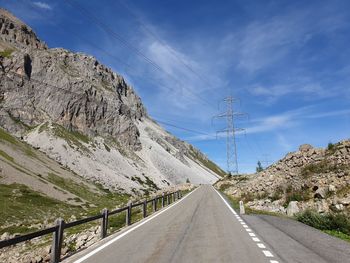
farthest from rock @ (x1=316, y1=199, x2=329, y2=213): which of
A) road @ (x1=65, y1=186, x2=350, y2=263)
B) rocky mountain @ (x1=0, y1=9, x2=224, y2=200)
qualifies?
rocky mountain @ (x1=0, y1=9, x2=224, y2=200)

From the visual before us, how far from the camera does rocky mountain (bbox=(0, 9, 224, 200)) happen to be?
118438 millimetres

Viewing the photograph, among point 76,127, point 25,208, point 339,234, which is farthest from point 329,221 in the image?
point 76,127

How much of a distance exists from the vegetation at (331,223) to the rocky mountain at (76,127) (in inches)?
3329

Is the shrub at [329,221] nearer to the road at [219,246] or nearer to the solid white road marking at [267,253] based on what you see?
the road at [219,246]

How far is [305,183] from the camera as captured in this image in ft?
95.8

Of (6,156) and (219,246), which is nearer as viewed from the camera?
(219,246)

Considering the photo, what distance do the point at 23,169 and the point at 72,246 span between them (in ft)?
225

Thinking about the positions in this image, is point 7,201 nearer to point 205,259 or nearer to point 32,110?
point 205,259

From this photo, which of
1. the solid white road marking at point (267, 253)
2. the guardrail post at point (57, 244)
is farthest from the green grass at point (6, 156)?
the solid white road marking at point (267, 253)

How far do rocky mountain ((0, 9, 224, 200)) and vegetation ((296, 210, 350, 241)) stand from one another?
3329 inches

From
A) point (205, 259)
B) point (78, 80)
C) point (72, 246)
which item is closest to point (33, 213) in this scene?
point (72, 246)

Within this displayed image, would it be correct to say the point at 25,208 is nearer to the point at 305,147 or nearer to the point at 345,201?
the point at 305,147

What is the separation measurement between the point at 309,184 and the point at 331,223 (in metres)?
12.4

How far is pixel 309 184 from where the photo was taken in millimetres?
28500
